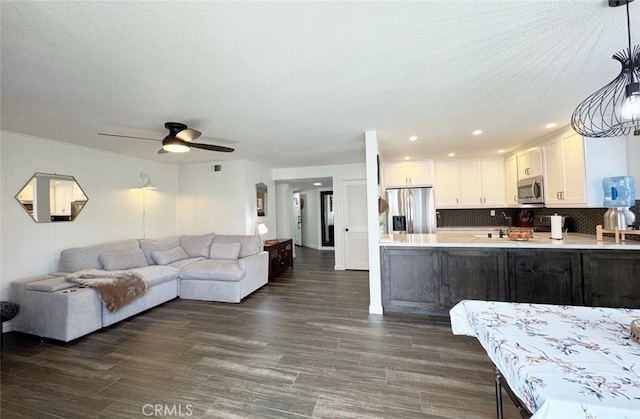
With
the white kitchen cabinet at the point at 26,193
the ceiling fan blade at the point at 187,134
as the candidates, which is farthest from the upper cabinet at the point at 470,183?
the white kitchen cabinet at the point at 26,193

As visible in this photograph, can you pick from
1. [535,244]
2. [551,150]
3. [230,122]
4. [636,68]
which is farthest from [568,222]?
[230,122]

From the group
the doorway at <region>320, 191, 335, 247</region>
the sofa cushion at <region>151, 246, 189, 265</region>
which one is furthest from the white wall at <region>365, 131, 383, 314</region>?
the doorway at <region>320, 191, 335, 247</region>

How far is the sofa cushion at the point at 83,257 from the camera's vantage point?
3369mm

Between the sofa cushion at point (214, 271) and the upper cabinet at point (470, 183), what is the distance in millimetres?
4025

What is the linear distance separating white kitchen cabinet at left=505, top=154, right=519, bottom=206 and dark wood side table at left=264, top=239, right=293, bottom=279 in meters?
4.61

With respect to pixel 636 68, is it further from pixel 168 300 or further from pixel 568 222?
pixel 168 300

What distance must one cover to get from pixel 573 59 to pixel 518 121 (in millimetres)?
1408

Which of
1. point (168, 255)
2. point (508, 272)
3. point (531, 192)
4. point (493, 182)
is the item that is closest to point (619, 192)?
point (531, 192)

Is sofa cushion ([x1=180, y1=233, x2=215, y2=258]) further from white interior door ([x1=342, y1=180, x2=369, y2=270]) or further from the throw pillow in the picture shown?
white interior door ([x1=342, y1=180, x2=369, y2=270])

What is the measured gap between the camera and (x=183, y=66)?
5.75 ft

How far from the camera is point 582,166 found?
3027 mm

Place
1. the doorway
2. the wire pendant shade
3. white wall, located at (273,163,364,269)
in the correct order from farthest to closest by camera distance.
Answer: the doorway → white wall, located at (273,163,364,269) → the wire pendant shade

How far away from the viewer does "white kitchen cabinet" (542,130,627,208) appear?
292cm

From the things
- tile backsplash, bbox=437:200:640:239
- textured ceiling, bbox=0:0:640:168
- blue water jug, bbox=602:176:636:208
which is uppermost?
textured ceiling, bbox=0:0:640:168
